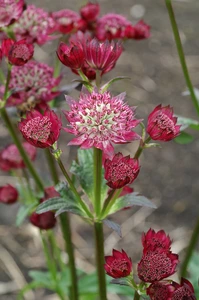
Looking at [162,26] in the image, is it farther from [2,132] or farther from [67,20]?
[67,20]

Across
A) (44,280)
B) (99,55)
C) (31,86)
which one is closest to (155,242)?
(99,55)

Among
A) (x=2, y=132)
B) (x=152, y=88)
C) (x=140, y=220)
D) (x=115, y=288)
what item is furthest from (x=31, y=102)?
(x=152, y=88)

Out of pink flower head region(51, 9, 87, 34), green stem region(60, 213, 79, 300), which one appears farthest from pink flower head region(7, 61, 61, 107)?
green stem region(60, 213, 79, 300)

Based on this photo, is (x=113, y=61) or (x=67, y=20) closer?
(x=113, y=61)

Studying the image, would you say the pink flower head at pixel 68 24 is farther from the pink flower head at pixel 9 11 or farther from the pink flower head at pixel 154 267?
the pink flower head at pixel 154 267

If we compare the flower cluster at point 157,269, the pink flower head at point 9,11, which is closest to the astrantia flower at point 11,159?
the pink flower head at point 9,11

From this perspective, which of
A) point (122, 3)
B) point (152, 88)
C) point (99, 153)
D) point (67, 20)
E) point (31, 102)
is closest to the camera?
point (99, 153)

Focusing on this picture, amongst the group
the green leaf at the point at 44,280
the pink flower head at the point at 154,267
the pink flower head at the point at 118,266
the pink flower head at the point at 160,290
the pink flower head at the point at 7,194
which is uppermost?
the pink flower head at the point at 154,267
